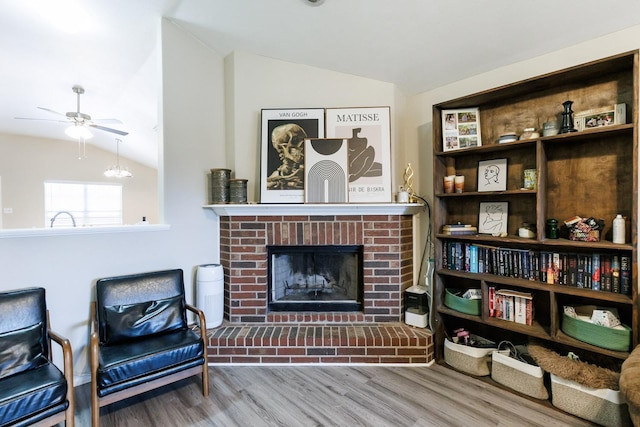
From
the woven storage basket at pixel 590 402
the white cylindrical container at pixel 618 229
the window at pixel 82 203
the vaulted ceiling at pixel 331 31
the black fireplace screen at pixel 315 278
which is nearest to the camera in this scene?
the woven storage basket at pixel 590 402

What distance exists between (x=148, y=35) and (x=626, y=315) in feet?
13.7

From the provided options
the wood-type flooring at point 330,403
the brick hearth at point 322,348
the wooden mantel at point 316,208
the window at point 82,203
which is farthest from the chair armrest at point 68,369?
the window at point 82,203

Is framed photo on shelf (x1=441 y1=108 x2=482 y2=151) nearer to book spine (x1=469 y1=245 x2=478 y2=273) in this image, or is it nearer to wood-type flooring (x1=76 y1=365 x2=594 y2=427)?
book spine (x1=469 y1=245 x2=478 y2=273)

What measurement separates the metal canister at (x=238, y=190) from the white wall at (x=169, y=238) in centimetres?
33

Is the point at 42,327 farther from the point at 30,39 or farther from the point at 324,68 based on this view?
the point at 324,68

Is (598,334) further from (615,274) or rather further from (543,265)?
(543,265)

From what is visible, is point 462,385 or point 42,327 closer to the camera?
point 42,327

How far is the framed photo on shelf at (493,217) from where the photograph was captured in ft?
7.53

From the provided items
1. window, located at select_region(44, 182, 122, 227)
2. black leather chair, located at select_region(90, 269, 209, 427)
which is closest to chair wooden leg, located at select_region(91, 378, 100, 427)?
black leather chair, located at select_region(90, 269, 209, 427)

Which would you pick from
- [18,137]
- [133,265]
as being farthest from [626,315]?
[18,137]

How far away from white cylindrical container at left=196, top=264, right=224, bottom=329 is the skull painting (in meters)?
0.89

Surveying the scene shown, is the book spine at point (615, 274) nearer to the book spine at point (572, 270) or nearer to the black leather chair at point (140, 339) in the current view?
the book spine at point (572, 270)

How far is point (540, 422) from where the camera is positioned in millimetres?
1726

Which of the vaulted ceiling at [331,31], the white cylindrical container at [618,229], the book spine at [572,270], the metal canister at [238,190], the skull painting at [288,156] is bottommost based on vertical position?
the book spine at [572,270]
